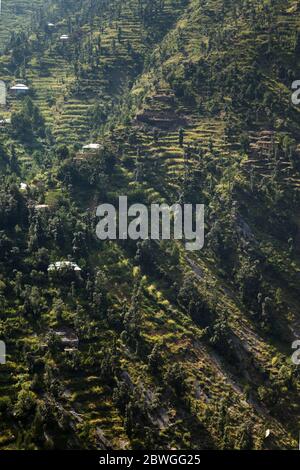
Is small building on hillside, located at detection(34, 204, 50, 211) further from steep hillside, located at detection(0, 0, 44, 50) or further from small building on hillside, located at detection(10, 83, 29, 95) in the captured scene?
steep hillside, located at detection(0, 0, 44, 50)

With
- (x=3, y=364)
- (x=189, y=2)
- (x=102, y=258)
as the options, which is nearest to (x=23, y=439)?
(x=3, y=364)

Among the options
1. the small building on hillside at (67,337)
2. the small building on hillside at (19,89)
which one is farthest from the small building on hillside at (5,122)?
the small building on hillside at (67,337)

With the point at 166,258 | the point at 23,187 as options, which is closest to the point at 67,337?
the point at 166,258

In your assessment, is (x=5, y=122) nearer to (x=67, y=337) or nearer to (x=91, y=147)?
(x=91, y=147)

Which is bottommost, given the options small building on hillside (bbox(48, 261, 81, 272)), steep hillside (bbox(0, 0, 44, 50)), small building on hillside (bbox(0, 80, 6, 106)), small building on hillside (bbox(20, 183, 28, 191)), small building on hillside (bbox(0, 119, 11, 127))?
small building on hillside (bbox(48, 261, 81, 272))

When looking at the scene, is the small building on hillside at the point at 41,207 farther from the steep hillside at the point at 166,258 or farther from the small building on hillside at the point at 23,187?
the small building on hillside at the point at 23,187

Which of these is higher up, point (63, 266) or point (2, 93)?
point (2, 93)

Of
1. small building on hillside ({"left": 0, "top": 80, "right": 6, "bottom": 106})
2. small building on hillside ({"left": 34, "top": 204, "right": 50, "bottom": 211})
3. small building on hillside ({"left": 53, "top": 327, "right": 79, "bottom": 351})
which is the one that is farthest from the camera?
small building on hillside ({"left": 0, "top": 80, "right": 6, "bottom": 106})

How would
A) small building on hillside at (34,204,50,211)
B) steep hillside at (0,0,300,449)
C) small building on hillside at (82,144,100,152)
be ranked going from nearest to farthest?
steep hillside at (0,0,300,449)
small building on hillside at (34,204,50,211)
small building on hillside at (82,144,100,152)

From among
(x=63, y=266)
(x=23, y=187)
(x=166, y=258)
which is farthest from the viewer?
(x=23, y=187)

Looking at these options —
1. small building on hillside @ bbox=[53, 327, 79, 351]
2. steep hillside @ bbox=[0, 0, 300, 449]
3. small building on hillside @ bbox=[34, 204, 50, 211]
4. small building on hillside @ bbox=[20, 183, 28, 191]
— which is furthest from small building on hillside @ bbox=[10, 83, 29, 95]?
small building on hillside @ bbox=[53, 327, 79, 351]
